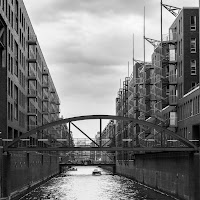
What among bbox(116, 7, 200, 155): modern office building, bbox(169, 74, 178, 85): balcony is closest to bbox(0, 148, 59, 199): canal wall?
bbox(116, 7, 200, 155): modern office building

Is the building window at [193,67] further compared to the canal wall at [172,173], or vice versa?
the building window at [193,67]

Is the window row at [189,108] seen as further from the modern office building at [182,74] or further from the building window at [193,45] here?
the building window at [193,45]

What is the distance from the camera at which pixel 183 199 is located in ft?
181

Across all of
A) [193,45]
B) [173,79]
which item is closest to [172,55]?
[173,79]

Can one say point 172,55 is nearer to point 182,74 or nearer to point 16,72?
point 182,74

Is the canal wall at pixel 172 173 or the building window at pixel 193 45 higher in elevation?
the building window at pixel 193 45

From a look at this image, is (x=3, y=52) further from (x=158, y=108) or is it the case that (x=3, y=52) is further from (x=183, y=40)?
(x=158, y=108)

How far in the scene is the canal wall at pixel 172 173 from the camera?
2014 inches

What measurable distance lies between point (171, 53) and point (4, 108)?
87.7 ft

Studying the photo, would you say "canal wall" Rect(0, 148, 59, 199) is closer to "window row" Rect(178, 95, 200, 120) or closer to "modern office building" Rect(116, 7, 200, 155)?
"modern office building" Rect(116, 7, 200, 155)

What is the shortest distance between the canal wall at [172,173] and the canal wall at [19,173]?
1653cm

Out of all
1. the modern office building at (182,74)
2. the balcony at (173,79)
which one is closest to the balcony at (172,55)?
the modern office building at (182,74)

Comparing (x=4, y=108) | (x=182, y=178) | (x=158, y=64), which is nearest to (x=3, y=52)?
(x=4, y=108)

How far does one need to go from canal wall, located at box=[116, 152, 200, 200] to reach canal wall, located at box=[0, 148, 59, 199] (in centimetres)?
1653
